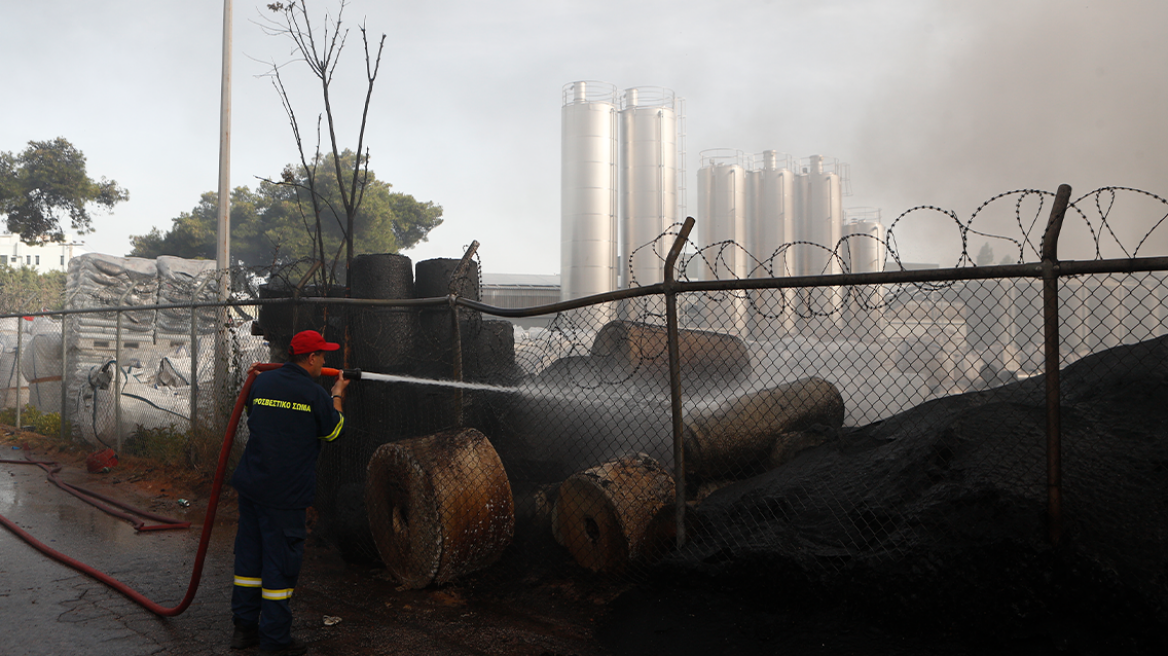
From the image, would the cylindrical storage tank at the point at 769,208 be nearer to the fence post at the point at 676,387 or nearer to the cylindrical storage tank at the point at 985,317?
the cylindrical storage tank at the point at 985,317

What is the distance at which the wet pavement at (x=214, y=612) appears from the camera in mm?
3643

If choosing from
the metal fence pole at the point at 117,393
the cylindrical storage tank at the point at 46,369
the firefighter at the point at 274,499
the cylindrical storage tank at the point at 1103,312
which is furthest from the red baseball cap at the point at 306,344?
the cylindrical storage tank at the point at 46,369

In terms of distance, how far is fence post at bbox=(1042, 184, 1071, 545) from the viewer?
2971mm

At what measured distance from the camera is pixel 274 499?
3.68m

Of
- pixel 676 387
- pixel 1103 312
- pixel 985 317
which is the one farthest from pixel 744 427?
pixel 1103 312

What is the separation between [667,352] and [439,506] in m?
2.92

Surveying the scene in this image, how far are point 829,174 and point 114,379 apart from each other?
27160 mm

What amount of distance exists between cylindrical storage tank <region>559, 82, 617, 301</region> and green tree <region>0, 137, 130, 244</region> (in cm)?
2276

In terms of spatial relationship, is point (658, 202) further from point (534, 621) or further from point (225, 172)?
point (534, 621)

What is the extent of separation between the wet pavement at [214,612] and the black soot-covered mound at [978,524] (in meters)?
0.85

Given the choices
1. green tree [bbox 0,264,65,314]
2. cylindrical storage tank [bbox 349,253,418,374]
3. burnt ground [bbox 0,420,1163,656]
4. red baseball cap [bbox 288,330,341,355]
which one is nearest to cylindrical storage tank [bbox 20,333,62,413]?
burnt ground [bbox 0,420,1163,656]

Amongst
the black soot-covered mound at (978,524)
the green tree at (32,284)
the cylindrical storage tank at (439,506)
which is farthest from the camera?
the green tree at (32,284)

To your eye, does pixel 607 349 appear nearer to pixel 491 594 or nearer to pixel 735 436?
pixel 735 436

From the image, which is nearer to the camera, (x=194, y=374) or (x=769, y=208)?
(x=194, y=374)
